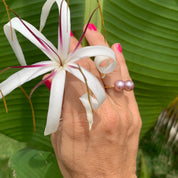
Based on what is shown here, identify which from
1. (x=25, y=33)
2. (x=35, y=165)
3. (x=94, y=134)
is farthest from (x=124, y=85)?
(x=35, y=165)

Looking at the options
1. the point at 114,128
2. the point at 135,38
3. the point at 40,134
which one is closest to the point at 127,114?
the point at 114,128

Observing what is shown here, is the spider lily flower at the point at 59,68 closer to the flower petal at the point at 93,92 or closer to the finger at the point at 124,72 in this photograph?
the flower petal at the point at 93,92

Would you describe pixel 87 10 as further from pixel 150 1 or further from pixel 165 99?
pixel 165 99

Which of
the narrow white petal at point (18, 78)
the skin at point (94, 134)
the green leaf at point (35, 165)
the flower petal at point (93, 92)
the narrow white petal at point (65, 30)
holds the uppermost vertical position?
the narrow white petal at point (65, 30)

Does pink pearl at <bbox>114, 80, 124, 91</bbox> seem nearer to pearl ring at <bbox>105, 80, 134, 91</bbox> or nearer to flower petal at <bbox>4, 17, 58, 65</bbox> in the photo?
pearl ring at <bbox>105, 80, 134, 91</bbox>

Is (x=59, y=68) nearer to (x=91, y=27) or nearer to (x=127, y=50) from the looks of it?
(x=91, y=27)

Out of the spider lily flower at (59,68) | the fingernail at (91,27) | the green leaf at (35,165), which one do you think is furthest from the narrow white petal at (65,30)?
the green leaf at (35,165)
